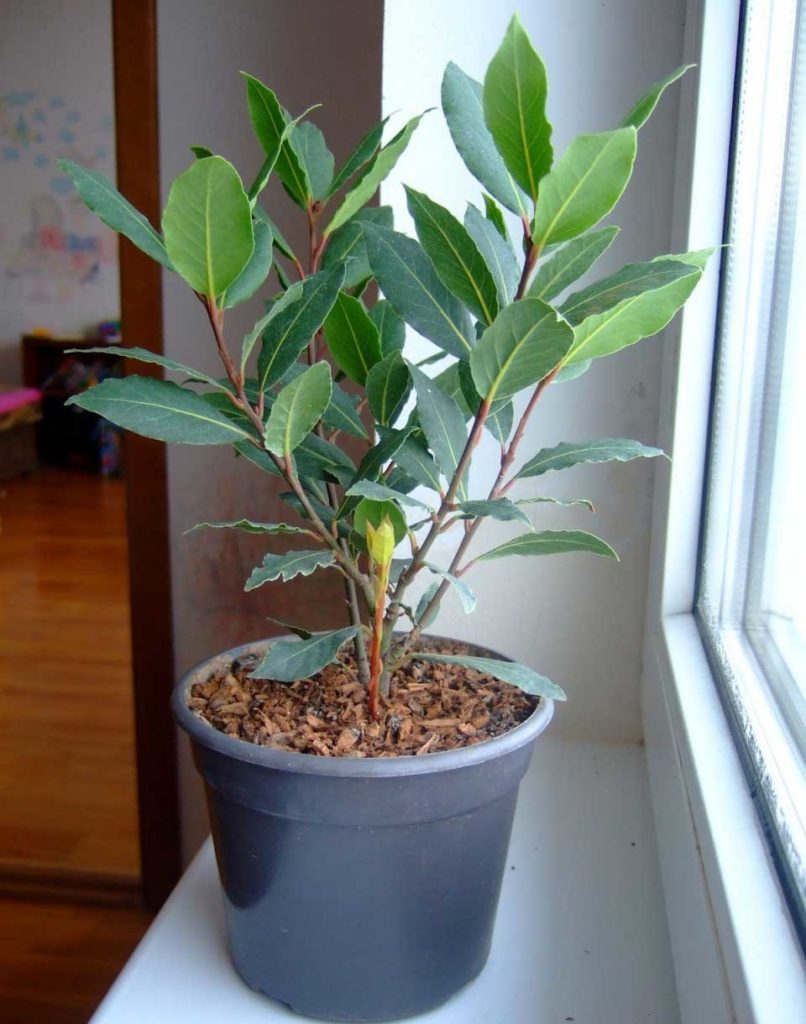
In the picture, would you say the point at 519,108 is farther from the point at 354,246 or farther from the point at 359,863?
the point at 359,863

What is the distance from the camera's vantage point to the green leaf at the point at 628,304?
0.54 m

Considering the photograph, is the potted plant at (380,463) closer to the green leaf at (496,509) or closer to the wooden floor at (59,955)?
the green leaf at (496,509)

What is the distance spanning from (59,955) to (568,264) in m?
1.28

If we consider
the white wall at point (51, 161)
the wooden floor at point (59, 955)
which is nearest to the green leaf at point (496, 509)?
the wooden floor at point (59, 955)

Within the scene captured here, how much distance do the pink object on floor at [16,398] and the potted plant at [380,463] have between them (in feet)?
14.9

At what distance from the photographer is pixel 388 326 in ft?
2.31

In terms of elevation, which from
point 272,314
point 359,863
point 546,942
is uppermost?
point 272,314

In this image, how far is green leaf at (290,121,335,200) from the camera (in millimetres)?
683

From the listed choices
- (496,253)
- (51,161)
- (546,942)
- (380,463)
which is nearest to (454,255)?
(496,253)

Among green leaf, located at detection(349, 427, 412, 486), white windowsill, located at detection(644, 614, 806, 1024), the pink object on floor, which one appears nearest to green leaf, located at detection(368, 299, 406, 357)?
green leaf, located at detection(349, 427, 412, 486)

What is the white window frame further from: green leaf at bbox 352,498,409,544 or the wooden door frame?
the wooden door frame

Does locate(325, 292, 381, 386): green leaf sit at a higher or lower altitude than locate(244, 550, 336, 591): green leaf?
higher

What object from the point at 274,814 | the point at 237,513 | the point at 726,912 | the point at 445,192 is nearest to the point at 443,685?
the point at 274,814

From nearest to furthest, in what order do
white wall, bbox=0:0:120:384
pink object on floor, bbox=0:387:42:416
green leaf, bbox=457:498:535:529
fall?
green leaf, bbox=457:498:535:529 < pink object on floor, bbox=0:387:42:416 < white wall, bbox=0:0:120:384
